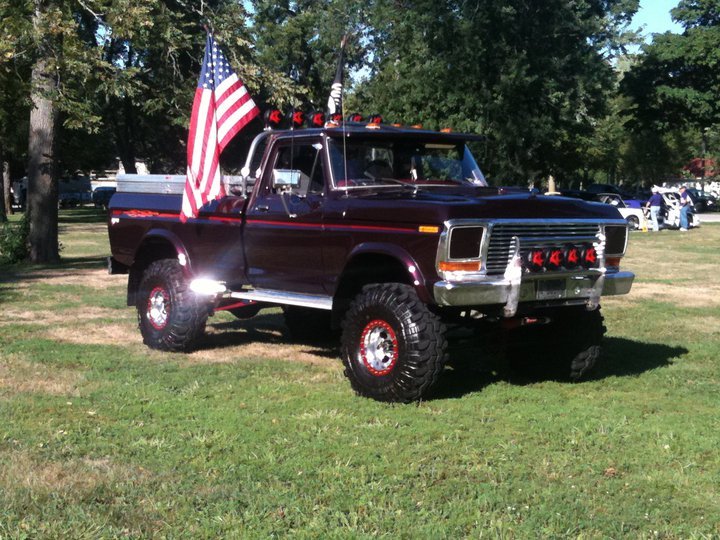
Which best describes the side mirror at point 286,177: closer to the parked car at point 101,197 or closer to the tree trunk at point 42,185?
the tree trunk at point 42,185

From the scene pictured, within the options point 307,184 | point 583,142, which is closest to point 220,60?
point 307,184

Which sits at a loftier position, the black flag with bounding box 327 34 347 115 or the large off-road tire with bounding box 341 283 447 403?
the black flag with bounding box 327 34 347 115

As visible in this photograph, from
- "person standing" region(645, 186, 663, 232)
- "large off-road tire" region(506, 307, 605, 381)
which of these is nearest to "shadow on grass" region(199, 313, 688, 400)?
"large off-road tire" region(506, 307, 605, 381)

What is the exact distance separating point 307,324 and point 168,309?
1.63 metres

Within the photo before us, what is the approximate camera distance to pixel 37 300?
13.5 metres

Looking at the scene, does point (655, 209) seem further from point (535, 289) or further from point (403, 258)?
point (403, 258)

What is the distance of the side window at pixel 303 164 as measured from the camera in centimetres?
830

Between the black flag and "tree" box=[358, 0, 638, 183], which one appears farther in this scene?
"tree" box=[358, 0, 638, 183]

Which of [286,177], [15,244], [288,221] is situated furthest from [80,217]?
[286,177]

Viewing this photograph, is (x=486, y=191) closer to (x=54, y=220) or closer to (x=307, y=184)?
(x=307, y=184)

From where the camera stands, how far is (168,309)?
31.1 ft

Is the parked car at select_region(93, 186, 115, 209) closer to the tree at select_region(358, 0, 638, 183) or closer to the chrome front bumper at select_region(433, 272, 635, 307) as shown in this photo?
the tree at select_region(358, 0, 638, 183)

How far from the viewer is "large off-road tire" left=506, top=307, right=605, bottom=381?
8180 mm

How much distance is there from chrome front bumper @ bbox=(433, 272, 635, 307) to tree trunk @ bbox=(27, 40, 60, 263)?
1479cm
